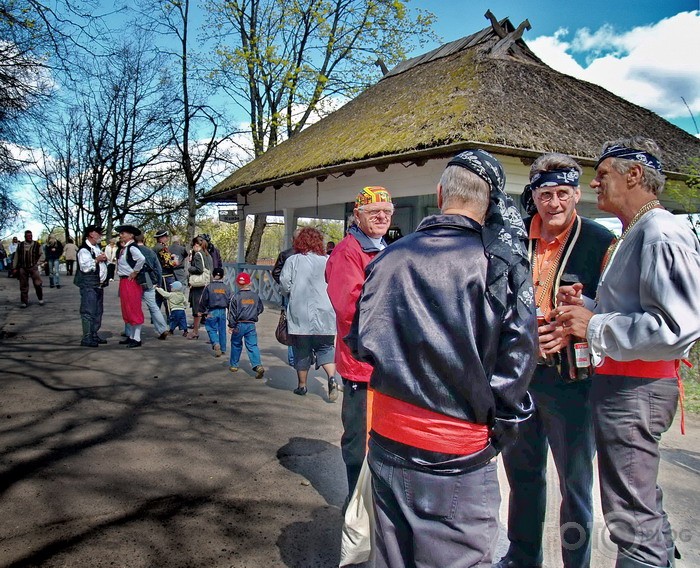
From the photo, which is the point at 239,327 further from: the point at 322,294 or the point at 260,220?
the point at 260,220

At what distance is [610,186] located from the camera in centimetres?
224

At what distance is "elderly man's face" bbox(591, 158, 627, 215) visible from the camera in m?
2.20

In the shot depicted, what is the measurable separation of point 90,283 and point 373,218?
6356 mm

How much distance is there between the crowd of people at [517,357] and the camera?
5.25ft

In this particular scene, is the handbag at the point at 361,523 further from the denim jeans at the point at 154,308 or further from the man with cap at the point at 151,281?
the denim jeans at the point at 154,308

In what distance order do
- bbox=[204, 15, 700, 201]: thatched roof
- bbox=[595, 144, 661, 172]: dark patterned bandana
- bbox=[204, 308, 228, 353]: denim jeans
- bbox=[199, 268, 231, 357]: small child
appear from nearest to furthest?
bbox=[595, 144, 661, 172]: dark patterned bandana < bbox=[199, 268, 231, 357]: small child < bbox=[204, 308, 228, 353]: denim jeans < bbox=[204, 15, 700, 201]: thatched roof

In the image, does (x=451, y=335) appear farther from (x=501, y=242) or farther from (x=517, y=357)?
(x=501, y=242)

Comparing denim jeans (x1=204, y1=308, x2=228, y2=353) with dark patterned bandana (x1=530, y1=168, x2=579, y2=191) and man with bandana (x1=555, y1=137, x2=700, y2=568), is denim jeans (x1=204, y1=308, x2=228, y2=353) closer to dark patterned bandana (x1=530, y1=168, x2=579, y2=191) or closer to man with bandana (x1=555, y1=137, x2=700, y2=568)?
dark patterned bandana (x1=530, y1=168, x2=579, y2=191)

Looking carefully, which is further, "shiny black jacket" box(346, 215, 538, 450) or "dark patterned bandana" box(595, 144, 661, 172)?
"dark patterned bandana" box(595, 144, 661, 172)

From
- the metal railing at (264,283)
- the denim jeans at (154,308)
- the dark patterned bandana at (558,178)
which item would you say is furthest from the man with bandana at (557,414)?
the metal railing at (264,283)

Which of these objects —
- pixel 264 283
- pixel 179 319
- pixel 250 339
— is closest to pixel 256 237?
pixel 264 283

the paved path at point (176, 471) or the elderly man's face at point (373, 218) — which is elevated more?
the elderly man's face at point (373, 218)

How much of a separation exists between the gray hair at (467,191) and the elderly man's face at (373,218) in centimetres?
141

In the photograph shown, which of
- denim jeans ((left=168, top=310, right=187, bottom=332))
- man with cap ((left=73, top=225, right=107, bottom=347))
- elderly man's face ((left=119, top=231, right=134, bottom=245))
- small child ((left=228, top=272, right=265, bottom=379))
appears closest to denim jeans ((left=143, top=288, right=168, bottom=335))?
denim jeans ((left=168, top=310, right=187, bottom=332))
